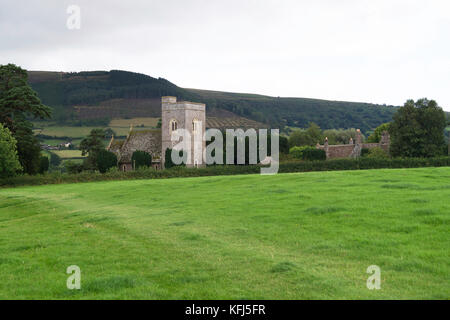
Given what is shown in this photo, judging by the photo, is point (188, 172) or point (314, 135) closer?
point (188, 172)

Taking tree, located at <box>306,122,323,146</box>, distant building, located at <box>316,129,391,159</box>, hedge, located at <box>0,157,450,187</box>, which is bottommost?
hedge, located at <box>0,157,450,187</box>

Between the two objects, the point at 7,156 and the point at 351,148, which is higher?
the point at 351,148

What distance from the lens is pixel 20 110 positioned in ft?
215

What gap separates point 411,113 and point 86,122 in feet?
411

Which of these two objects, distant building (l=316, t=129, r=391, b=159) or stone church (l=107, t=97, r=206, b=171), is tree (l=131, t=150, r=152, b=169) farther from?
distant building (l=316, t=129, r=391, b=159)

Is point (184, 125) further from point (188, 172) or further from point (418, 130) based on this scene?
point (418, 130)

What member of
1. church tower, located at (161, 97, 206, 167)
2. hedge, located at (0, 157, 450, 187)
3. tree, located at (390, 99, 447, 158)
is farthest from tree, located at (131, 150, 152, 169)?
tree, located at (390, 99, 447, 158)

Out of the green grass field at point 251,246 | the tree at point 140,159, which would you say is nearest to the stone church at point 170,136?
the tree at point 140,159

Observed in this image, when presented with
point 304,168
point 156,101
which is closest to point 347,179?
point 304,168

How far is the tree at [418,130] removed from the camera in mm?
74812

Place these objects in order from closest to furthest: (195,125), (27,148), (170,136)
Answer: (27,148) → (170,136) → (195,125)

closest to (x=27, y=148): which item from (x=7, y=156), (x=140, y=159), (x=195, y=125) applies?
(x=7, y=156)

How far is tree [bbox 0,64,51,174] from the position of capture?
63.3 metres

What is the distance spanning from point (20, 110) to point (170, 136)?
84.6 feet
